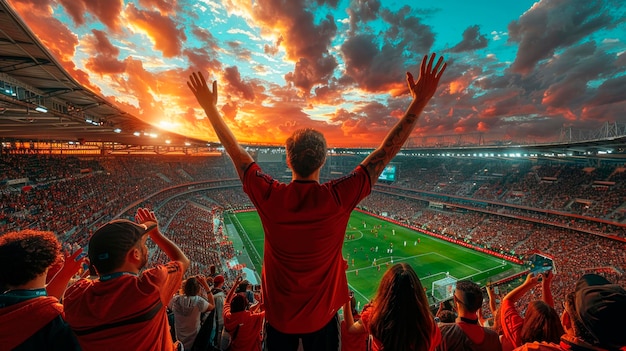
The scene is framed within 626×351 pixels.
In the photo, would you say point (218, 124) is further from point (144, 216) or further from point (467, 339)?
point (467, 339)

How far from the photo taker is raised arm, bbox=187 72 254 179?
2.02 metres

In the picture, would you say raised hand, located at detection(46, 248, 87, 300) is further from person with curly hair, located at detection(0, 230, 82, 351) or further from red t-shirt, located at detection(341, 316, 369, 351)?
red t-shirt, located at detection(341, 316, 369, 351)

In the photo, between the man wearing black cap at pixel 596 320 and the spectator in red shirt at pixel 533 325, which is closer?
the man wearing black cap at pixel 596 320

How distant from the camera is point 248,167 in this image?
6.35 feet

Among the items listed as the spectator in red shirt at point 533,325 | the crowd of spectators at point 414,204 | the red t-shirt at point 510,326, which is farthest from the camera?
the crowd of spectators at point 414,204

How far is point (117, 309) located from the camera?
70.6 inches

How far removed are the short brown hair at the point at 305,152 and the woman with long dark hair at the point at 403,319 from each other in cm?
111

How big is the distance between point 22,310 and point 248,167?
1.98m

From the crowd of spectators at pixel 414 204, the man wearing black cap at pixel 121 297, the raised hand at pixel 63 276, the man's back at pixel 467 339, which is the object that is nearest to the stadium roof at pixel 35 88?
the raised hand at pixel 63 276

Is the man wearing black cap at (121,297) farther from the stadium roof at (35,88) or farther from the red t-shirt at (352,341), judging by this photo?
the stadium roof at (35,88)

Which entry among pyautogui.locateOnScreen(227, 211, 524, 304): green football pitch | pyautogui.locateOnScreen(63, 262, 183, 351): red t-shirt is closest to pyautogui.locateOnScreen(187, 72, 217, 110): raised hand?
pyautogui.locateOnScreen(63, 262, 183, 351): red t-shirt

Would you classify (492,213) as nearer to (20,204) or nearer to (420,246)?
(420,246)

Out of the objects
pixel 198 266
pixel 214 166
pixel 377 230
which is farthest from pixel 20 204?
pixel 214 166

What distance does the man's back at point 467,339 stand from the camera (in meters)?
2.68
